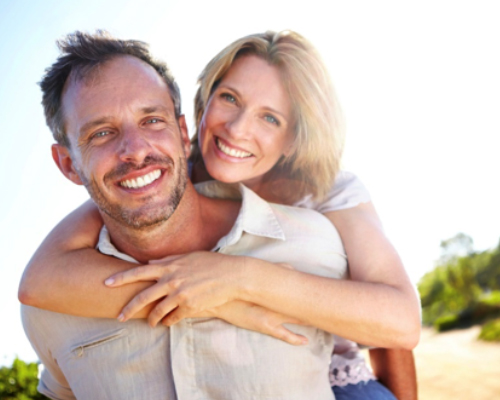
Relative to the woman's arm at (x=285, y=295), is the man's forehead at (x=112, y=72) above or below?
above

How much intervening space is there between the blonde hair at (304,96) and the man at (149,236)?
0.41 metres

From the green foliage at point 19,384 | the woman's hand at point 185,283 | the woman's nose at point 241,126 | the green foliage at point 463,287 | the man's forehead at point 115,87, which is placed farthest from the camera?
the green foliage at point 463,287

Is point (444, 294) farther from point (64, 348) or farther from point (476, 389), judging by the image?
point (64, 348)

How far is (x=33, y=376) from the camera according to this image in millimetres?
3889

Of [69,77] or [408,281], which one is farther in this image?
[69,77]

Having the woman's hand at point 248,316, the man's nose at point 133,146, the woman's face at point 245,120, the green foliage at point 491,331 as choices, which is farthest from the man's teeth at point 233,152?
the green foliage at point 491,331

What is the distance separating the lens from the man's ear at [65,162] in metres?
2.58

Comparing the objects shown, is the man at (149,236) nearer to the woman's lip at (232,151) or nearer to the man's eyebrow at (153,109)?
the man's eyebrow at (153,109)

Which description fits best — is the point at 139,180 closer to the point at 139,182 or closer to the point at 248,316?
the point at 139,182

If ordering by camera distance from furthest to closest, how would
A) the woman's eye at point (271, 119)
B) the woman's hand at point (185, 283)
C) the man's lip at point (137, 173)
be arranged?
the woman's eye at point (271, 119) → the man's lip at point (137, 173) → the woman's hand at point (185, 283)

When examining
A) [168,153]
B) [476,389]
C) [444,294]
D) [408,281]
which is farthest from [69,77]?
[444,294]

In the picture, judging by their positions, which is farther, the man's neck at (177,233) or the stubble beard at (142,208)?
the man's neck at (177,233)

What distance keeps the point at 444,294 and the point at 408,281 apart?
13.7 meters

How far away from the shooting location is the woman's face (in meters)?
2.79
